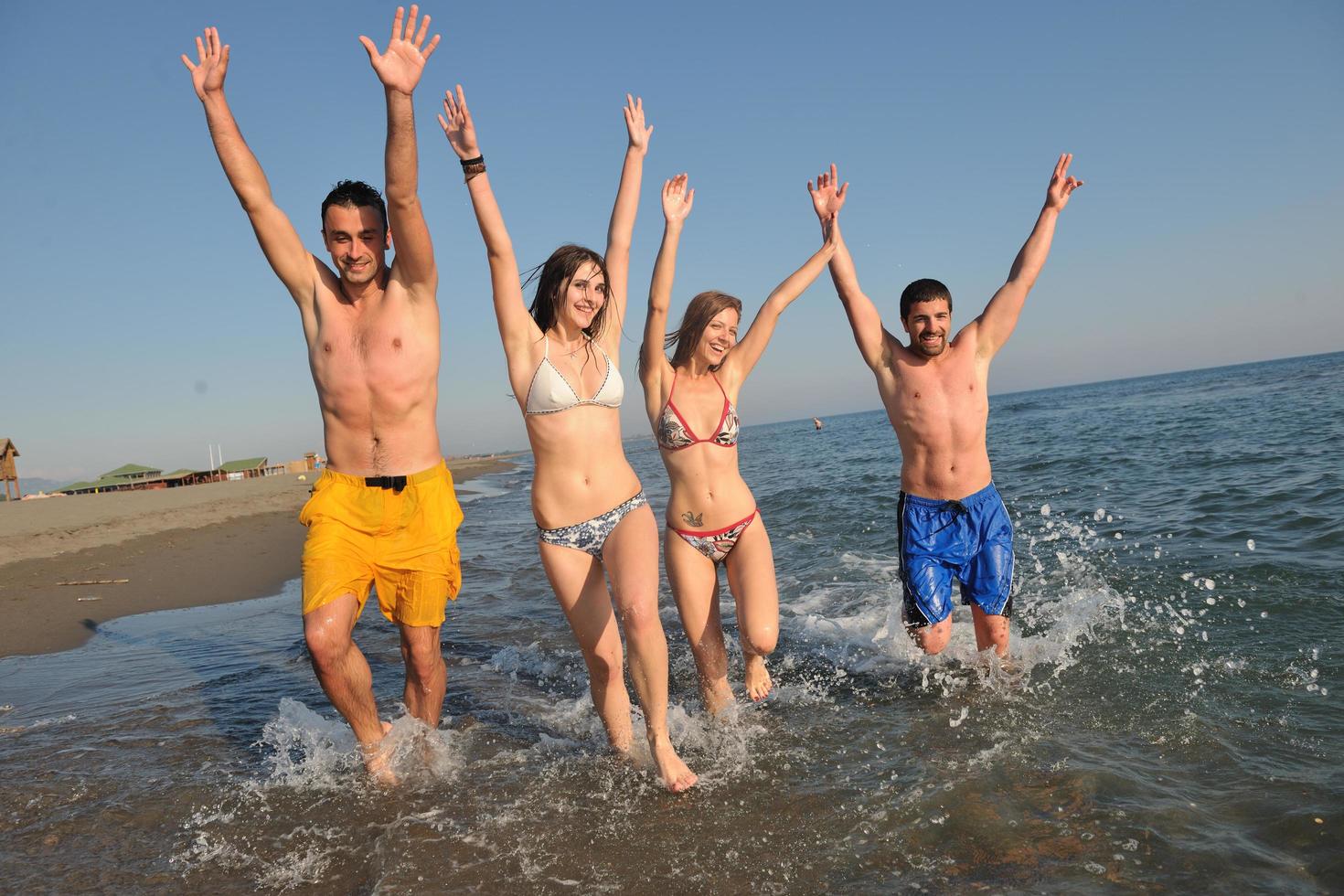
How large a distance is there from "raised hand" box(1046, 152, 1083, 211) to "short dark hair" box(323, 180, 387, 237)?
13.8ft

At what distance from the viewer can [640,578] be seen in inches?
153

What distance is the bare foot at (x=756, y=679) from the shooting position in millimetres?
4695

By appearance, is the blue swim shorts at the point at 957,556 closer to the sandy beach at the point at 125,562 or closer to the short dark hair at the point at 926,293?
the short dark hair at the point at 926,293

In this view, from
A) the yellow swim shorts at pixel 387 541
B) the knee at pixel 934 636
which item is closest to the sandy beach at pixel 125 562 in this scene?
the yellow swim shorts at pixel 387 541

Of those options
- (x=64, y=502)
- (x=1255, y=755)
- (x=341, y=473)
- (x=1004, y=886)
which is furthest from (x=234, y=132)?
(x=64, y=502)

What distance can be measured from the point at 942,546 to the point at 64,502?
25544mm

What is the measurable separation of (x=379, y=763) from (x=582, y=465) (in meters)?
1.82

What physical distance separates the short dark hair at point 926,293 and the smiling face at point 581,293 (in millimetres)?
2277

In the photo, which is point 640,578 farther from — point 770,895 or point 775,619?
point 770,895

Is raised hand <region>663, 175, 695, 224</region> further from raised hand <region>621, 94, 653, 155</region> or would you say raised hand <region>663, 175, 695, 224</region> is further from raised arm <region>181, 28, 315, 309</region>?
raised arm <region>181, 28, 315, 309</region>

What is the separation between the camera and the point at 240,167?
3820 mm

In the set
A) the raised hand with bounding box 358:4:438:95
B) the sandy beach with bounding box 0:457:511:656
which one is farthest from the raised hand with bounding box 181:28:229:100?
the sandy beach with bounding box 0:457:511:656

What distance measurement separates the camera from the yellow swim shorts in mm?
3920

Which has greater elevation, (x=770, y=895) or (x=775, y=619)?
(x=775, y=619)
